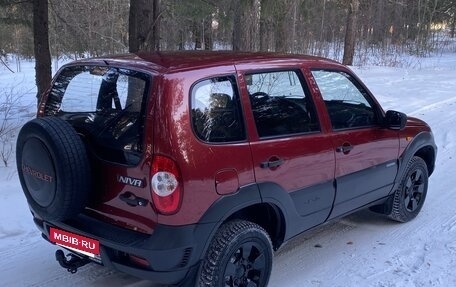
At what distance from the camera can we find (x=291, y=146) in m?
3.56

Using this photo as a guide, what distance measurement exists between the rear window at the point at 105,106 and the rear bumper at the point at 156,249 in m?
0.45

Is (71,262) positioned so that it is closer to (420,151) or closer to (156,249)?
(156,249)

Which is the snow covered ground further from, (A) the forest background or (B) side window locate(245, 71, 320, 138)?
(A) the forest background

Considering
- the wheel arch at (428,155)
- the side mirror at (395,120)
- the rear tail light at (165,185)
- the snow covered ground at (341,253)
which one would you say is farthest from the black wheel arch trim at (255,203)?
the wheel arch at (428,155)

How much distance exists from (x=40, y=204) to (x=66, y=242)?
11.7 inches

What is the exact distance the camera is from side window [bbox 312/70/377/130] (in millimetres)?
4020

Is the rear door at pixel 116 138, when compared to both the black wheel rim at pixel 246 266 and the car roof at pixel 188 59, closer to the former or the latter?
the car roof at pixel 188 59

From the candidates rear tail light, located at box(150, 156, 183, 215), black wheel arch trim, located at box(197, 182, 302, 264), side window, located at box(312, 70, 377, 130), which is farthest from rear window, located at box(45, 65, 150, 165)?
side window, located at box(312, 70, 377, 130)

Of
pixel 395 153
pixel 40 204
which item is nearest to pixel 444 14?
pixel 395 153

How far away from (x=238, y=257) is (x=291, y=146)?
854 mm

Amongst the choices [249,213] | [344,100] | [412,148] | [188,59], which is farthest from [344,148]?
[188,59]

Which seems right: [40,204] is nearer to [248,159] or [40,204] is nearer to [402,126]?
[248,159]

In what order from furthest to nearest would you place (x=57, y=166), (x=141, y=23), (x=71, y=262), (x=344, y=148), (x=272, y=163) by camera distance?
(x=141, y=23) < (x=344, y=148) < (x=71, y=262) < (x=272, y=163) < (x=57, y=166)

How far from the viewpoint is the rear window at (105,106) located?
3043mm
